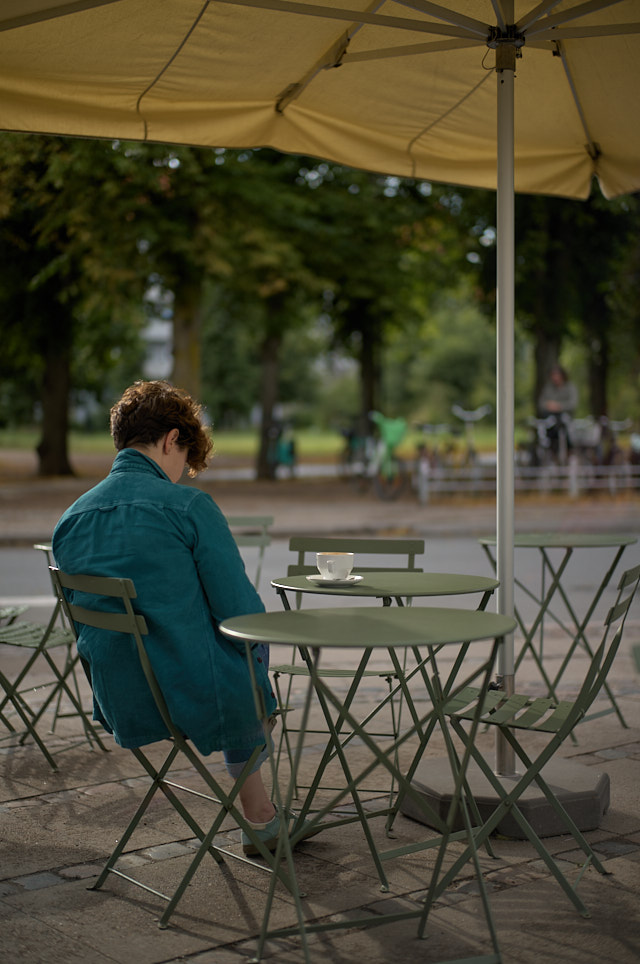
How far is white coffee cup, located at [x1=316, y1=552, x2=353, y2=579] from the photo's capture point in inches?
163

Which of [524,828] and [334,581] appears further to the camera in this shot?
[334,581]

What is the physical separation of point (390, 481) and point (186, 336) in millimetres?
4687

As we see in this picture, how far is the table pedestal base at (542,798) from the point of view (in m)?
4.22

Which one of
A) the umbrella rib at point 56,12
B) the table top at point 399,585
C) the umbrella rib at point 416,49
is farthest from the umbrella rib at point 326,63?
the table top at point 399,585

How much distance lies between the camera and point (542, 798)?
13.9 feet

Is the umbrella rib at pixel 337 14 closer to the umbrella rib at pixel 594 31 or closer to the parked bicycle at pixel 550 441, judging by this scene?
the umbrella rib at pixel 594 31

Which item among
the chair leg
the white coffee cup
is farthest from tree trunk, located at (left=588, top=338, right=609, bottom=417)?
the chair leg

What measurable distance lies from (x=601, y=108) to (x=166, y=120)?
2.07 meters

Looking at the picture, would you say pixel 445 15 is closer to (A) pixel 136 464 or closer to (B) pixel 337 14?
(B) pixel 337 14

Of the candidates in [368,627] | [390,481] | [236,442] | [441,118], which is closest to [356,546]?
[368,627]

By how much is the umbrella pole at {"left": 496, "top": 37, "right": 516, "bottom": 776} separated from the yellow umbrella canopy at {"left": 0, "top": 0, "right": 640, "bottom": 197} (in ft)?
0.57

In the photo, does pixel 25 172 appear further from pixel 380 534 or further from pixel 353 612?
pixel 353 612

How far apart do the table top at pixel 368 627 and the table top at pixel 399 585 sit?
0.86ft

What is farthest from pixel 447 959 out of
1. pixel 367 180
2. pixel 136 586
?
pixel 367 180
